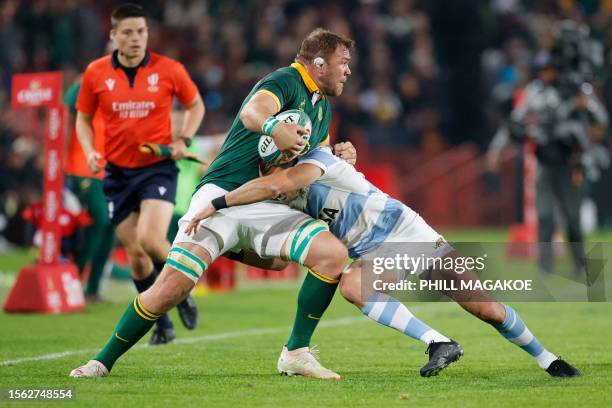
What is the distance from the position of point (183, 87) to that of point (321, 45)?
2.49 meters

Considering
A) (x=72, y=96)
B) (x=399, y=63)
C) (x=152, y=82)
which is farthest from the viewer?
(x=399, y=63)

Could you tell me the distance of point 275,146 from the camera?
273 inches

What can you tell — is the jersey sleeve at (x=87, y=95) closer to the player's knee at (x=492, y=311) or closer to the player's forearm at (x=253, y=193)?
the player's forearm at (x=253, y=193)

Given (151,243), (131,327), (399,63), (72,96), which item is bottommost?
(131,327)

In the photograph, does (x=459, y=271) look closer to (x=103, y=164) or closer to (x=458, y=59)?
(x=103, y=164)

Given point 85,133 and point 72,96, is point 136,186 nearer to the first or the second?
point 85,133

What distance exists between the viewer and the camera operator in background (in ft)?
Result: 48.2

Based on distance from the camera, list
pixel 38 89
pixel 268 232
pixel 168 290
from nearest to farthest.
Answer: pixel 168 290
pixel 268 232
pixel 38 89

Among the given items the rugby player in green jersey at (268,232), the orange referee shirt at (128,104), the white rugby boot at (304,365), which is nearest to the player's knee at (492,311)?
the rugby player in green jersey at (268,232)

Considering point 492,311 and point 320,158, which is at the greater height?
point 320,158

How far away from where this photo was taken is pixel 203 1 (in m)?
25.3

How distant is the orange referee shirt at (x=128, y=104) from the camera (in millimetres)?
9195

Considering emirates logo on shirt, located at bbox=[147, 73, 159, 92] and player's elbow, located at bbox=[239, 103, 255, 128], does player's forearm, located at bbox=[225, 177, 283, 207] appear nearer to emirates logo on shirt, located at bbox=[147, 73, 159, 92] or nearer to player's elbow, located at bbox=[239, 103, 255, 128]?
player's elbow, located at bbox=[239, 103, 255, 128]

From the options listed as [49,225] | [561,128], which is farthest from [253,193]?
[561,128]
